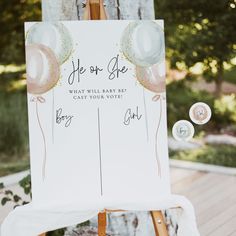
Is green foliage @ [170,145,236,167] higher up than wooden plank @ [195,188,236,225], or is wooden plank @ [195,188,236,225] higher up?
green foliage @ [170,145,236,167]

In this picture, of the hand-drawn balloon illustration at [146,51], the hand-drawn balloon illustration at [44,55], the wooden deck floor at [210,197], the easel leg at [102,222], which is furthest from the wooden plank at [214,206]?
the hand-drawn balloon illustration at [44,55]

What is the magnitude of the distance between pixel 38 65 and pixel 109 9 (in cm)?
50

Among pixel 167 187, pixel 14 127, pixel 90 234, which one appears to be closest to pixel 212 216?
pixel 90 234

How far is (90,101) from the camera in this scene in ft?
5.98

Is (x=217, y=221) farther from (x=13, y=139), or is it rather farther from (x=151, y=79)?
(x=13, y=139)

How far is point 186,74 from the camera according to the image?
4879mm

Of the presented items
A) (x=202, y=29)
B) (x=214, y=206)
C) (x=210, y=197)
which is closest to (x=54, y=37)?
(x=214, y=206)

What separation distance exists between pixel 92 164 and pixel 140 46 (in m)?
0.43

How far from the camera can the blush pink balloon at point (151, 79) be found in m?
1.82

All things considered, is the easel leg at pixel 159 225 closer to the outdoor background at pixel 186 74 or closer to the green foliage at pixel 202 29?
the outdoor background at pixel 186 74

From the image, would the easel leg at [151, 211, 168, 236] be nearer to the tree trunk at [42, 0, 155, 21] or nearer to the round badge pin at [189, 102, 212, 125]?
the round badge pin at [189, 102, 212, 125]

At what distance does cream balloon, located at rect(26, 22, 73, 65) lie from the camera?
1795mm

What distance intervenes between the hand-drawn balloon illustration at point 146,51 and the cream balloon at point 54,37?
186 mm

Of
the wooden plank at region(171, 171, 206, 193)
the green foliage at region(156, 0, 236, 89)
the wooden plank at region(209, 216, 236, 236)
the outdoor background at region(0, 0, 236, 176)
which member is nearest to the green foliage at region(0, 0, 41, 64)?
the outdoor background at region(0, 0, 236, 176)
